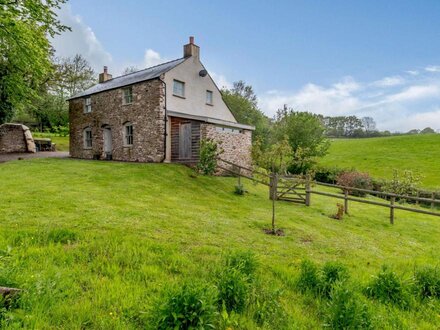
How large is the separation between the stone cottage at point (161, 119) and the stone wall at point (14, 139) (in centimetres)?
588

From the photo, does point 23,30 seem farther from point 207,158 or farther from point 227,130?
point 227,130

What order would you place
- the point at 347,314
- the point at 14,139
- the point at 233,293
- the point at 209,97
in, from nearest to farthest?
the point at 347,314, the point at 233,293, the point at 209,97, the point at 14,139

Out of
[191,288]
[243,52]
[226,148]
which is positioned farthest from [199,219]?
[243,52]

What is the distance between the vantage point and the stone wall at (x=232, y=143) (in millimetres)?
16453

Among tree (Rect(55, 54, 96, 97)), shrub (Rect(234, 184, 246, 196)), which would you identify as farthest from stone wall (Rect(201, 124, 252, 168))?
tree (Rect(55, 54, 96, 97))

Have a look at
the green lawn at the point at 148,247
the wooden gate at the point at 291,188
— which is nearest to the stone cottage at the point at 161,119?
the wooden gate at the point at 291,188

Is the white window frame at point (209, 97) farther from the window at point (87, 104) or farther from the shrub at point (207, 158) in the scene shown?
the window at point (87, 104)

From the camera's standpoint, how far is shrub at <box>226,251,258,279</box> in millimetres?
4057

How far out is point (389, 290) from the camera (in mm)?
4051

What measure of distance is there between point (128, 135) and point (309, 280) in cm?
1730

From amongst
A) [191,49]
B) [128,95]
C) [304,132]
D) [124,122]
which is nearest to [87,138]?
[124,122]

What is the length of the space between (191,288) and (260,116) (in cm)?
3457

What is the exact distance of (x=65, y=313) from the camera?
2961 millimetres

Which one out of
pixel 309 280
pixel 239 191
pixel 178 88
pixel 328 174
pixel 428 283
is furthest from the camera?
pixel 328 174
